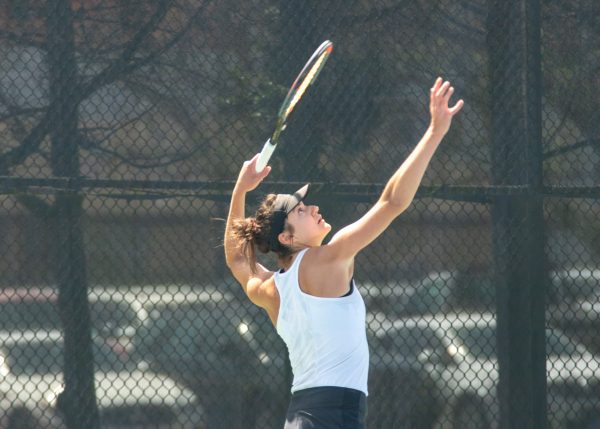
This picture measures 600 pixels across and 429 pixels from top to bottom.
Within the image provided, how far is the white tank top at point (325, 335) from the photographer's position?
10.1 ft

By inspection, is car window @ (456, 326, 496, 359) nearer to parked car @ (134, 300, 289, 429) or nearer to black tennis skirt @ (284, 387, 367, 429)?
parked car @ (134, 300, 289, 429)

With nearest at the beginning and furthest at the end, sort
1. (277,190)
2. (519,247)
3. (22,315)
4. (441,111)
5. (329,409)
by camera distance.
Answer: (441,111) → (329,409) → (22,315) → (277,190) → (519,247)

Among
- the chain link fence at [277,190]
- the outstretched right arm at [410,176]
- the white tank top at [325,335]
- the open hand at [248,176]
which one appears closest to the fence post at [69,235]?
the chain link fence at [277,190]

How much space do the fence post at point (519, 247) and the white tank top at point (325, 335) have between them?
206 centimetres

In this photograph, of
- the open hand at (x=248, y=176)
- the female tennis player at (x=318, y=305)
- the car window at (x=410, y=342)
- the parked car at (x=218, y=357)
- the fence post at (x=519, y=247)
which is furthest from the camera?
the fence post at (x=519, y=247)

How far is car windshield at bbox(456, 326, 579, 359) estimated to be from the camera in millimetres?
4969

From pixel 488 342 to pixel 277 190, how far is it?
3.96 ft

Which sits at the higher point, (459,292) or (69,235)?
(69,235)

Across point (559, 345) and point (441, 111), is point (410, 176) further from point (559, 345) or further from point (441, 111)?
point (559, 345)

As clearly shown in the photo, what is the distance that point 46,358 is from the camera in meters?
4.73

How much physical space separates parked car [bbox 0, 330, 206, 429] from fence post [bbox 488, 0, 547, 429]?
4.98ft

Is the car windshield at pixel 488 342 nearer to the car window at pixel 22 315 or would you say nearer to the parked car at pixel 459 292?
the parked car at pixel 459 292

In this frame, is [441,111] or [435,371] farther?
[435,371]

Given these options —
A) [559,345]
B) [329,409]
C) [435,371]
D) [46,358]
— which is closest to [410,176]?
[329,409]
